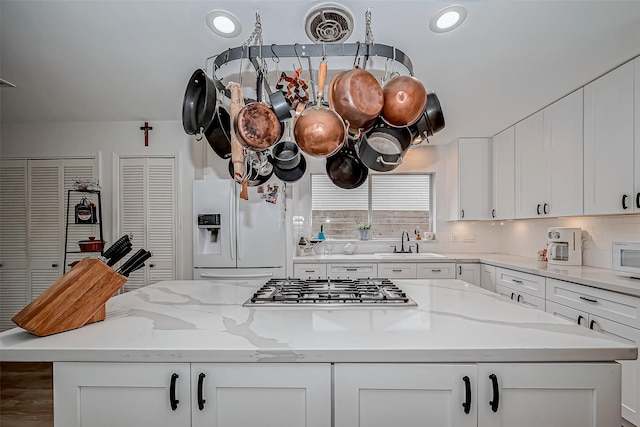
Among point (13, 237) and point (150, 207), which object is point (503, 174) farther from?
point (13, 237)

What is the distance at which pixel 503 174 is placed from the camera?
3.46 metres

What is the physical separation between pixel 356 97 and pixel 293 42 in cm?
90

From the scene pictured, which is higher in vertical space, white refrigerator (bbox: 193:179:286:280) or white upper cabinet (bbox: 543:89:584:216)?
white upper cabinet (bbox: 543:89:584:216)

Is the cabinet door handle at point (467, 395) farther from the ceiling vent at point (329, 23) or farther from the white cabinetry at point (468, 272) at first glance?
the white cabinetry at point (468, 272)

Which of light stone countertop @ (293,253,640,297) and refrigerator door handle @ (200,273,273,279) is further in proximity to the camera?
refrigerator door handle @ (200,273,273,279)

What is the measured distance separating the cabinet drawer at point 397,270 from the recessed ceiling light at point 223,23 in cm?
253

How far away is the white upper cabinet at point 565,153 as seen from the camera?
2439 millimetres

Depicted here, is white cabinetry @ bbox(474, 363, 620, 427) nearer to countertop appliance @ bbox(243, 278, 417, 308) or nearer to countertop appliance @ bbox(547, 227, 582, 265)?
countertop appliance @ bbox(243, 278, 417, 308)

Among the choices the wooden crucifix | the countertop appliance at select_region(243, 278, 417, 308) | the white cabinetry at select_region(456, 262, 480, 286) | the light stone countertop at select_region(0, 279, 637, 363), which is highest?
the wooden crucifix

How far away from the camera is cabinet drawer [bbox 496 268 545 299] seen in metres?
2.53

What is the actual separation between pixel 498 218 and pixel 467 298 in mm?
2419

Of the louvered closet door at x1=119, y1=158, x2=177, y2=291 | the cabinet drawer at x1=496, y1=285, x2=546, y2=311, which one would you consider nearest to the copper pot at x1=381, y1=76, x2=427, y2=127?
the cabinet drawer at x1=496, y1=285, x2=546, y2=311

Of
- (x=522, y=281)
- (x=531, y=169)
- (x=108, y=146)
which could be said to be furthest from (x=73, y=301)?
(x=531, y=169)

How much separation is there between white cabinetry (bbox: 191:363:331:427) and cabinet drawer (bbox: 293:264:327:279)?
224 cm
